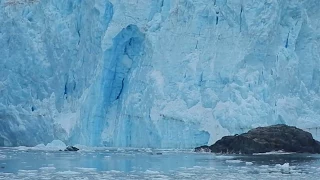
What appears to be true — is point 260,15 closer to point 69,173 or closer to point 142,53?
point 142,53

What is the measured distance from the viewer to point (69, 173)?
1172 cm

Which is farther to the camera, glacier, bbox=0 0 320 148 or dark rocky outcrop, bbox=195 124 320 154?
glacier, bbox=0 0 320 148

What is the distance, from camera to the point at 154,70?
2386cm

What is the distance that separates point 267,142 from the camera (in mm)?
21781

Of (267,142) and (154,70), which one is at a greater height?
(154,70)

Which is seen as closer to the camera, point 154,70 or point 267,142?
point 267,142

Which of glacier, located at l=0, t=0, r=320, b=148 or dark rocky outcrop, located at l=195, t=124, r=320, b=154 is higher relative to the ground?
glacier, located at l=0, t=0, r=320, b=148

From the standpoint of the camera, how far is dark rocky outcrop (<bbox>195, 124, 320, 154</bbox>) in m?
21.3

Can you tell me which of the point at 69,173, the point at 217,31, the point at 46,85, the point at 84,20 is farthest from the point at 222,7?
the point at 69,173

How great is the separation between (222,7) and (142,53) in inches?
146

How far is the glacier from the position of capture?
22891mm

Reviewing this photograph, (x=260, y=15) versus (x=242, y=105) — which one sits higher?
(x=260, y=15)

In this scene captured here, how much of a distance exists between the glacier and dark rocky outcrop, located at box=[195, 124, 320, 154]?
62 centimetres

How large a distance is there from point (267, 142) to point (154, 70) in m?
5.29
